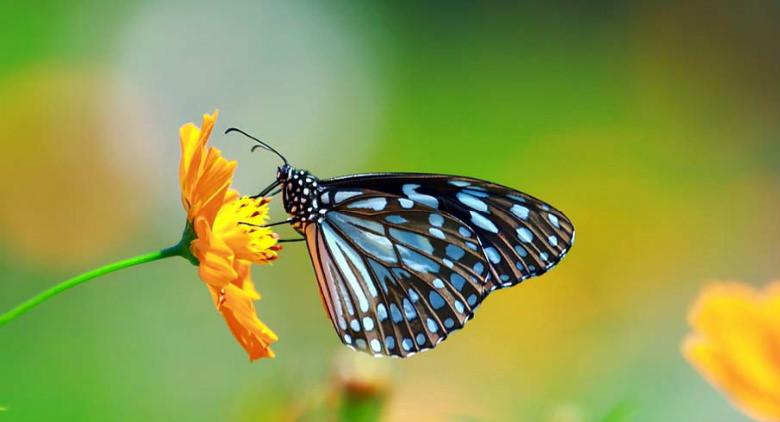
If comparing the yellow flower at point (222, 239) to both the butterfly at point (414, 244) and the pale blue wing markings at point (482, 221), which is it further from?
the pale blue wing markings at point (482, 221)

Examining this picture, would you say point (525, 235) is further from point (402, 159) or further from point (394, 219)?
point (402, 159)

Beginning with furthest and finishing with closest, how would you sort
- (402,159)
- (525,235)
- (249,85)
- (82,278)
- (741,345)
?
(249,85) < (402,159) < (525,235) < (741,345) < (82,278)

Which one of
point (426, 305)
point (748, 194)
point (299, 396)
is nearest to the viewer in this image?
point (299, 396)

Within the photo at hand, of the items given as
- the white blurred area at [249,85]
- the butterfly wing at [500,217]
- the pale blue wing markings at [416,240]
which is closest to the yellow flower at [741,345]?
the butterfly wing at [500,217]

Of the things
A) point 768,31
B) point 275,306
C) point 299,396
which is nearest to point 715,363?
point 299,396

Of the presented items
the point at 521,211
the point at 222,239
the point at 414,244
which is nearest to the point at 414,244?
the point at 414,244

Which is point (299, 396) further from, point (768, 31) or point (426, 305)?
point (768, 31)
